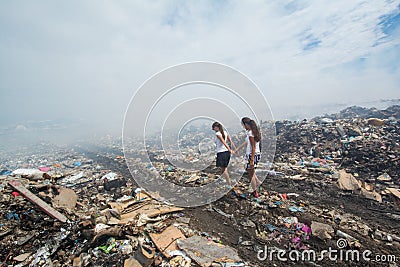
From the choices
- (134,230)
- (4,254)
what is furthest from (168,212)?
(4,254)

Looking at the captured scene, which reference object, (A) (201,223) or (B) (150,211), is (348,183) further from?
(B) (150,211)

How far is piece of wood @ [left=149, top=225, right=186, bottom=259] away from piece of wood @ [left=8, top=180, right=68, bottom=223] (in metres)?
1.47

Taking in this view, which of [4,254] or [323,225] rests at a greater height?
[323,225]

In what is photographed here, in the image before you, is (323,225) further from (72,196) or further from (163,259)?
(72,196)

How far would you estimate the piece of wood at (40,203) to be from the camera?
9.09 feet

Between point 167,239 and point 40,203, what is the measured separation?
213 cm

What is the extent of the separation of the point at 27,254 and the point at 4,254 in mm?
250

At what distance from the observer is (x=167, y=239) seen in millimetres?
2391

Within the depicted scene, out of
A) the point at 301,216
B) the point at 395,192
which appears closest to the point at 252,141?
the point at 301,216

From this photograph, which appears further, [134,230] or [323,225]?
[323,225]

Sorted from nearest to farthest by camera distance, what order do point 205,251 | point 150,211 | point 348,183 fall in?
1. point 205,251
2. point 150,211
3. point 348,183

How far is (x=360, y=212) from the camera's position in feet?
11.2

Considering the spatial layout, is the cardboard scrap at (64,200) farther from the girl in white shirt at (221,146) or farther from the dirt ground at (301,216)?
the girl in white shirt at (221,146)

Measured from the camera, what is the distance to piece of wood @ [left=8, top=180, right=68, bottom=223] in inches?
109
